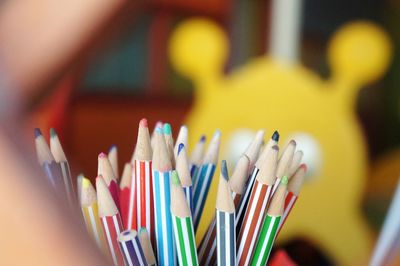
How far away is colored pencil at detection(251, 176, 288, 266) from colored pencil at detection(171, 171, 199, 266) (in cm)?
2

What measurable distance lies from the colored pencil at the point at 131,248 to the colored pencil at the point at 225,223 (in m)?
0.02

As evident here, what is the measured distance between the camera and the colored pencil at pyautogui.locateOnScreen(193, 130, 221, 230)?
16cm

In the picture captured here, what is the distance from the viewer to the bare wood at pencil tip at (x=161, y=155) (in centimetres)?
13

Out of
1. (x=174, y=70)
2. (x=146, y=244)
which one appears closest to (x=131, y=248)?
(x=146, y=244)

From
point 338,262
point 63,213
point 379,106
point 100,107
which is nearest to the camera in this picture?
point 63,213

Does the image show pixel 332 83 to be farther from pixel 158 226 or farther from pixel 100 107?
pixel 158 226

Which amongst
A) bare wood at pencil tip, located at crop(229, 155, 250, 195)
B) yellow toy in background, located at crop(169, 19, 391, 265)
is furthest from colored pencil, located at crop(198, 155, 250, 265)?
yellow toy in background, located at crop(169, 19, 391, 265)

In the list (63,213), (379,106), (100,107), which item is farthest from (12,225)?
(379,106)

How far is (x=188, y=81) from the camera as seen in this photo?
751 millimetres

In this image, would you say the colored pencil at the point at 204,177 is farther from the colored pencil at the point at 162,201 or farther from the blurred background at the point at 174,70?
the blurred background at the point at 174,70

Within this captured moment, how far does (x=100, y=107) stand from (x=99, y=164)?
0.56 m

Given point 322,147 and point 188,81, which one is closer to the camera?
point 322,147

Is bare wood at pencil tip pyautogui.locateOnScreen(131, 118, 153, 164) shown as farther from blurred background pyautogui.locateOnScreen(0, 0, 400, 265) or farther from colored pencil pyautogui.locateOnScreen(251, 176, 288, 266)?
blurred background pyautogui.locateOnScreen(0, 0, 400, 265)

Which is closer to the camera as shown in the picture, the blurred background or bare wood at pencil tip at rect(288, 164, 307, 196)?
bare wood at pencil tip at rect(288, 164, 307, 196)
